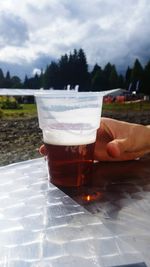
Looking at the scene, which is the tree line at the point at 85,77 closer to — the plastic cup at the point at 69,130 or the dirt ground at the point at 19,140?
the dirt ground at the point at 19,140

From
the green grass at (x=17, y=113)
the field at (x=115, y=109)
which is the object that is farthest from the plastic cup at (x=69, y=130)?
the green grass at (x=17, y=113)

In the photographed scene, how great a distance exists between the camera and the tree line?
24.8ft

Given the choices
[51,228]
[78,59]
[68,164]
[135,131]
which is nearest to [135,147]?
[135,131]

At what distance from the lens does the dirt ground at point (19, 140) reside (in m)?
3.70

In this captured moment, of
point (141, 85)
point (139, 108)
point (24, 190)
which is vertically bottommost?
point (139, 108)

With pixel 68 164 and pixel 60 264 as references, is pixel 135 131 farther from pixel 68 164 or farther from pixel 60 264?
pixel 60 264

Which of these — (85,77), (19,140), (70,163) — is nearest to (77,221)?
(70,163)

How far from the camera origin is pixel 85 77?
8.37 meters

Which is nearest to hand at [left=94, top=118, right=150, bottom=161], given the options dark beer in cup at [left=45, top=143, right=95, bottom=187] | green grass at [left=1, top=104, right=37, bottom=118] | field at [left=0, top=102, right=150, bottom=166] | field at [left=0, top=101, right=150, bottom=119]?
dark beer in cup at [left=45, top=143, right=95, bottom=187]

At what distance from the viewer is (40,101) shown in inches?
15.7

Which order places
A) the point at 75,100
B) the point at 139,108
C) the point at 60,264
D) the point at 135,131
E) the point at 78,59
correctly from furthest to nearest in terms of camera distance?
the point at 78,59, the point at 139,108, the point at 135,131, the point at 75,100, the point at 60,264

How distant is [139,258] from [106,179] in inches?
8.3

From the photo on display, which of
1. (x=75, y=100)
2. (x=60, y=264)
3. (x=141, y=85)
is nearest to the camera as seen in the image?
(x=60, y=264)

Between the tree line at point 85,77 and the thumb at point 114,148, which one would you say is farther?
the tree line at point 85,77
